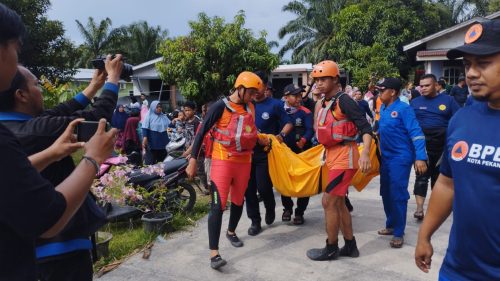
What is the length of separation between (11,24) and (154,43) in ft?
125

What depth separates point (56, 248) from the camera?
2.20 m

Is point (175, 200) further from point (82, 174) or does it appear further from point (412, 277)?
point (82, 174)

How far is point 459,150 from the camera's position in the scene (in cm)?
203

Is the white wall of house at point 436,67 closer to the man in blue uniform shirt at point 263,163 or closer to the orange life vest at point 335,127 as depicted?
the man in blue uniform shirt at point 263,163

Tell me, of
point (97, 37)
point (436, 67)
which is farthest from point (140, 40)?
point (436, 67)

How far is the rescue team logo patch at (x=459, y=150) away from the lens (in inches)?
78.6

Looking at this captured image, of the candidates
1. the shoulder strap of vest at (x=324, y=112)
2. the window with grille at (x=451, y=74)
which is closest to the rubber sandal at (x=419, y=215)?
the shoulder strap of vest at (x=324, y=112)

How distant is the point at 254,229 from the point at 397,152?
191cm

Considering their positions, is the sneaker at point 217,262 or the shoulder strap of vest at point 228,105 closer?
the sneaker at point 217,262

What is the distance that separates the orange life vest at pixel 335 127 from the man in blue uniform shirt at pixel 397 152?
73 cm

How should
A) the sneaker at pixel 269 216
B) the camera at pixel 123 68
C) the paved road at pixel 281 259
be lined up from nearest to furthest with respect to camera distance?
the camera at pixel 123 68
the paved road at pixel 281 259
the sneaker at pixel 269 216

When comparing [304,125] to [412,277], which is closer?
[412,277]

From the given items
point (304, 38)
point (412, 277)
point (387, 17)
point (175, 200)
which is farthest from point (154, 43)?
point (412, 277)

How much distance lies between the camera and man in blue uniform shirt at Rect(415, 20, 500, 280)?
191 cm
